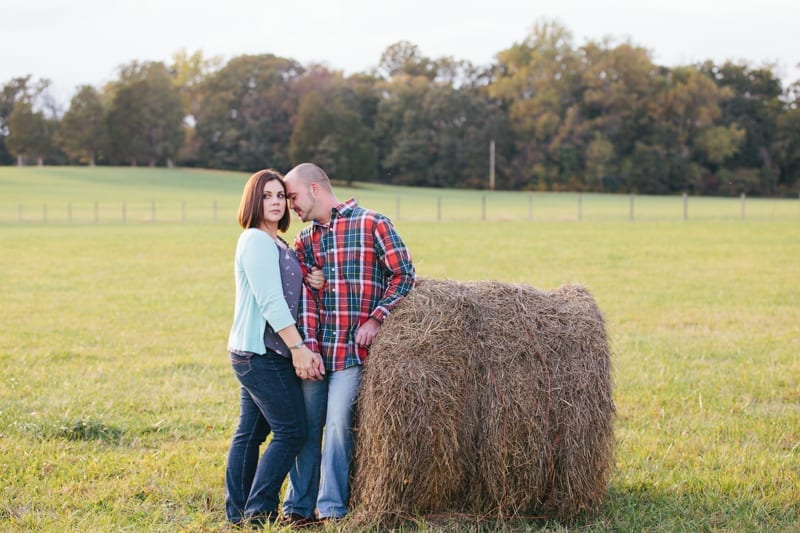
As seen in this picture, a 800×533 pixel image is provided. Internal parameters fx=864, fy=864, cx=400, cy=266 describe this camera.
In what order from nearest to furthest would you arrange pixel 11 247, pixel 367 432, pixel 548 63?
pixel 367 432 < pixel 11 247 < pixel 548 63


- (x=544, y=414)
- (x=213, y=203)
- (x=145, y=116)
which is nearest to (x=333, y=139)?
(x=145, y=116)

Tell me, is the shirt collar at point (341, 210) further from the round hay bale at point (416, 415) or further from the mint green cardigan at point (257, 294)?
the round hay bale at point (416, 415)

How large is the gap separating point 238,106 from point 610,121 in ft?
120

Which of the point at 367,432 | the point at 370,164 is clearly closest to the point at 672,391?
the point at 367,432

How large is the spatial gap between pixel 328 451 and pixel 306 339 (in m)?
0.66

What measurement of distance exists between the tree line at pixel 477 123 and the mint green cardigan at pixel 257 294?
7452 centimetres

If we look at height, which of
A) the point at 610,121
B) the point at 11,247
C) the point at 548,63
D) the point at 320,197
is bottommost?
the point at 11,247

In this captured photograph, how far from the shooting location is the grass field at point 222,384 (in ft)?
17.4

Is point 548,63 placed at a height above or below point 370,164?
above

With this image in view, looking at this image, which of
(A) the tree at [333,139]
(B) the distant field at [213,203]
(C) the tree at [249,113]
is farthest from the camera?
(C) the tree at [249,113]

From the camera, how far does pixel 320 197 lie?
→ 502 centimetres

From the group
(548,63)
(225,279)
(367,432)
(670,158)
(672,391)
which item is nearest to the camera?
(367,432)

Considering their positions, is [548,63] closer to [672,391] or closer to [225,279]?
[225,279]

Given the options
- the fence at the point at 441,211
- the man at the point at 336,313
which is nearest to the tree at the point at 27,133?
the fence at the point at 441,211
